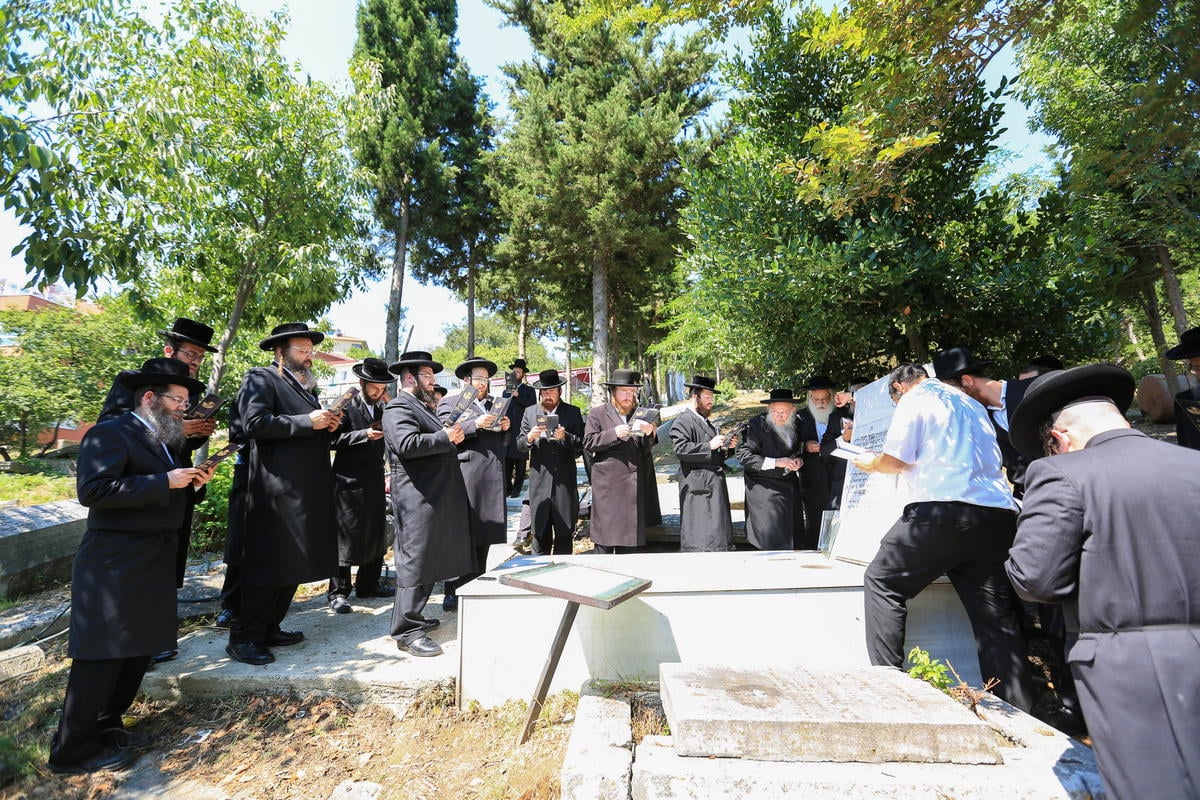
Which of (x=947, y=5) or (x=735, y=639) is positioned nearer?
(x=735, y=639)

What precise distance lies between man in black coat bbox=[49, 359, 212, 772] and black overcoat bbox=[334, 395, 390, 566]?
191 centimetres

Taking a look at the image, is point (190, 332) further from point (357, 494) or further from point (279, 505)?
point (357, 494)

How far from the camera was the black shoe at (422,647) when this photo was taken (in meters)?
4.09

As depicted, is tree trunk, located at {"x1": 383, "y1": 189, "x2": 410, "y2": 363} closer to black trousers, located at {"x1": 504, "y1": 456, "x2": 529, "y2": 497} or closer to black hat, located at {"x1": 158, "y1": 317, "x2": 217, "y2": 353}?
black trousers, located at {"x1": 504, "y1": 456, "x2": 529, "y2": 497}

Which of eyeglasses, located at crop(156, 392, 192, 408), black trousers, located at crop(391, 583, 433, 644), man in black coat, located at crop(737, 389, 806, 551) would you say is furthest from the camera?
man in black coat, located at crop(737, 389, 806, 551)

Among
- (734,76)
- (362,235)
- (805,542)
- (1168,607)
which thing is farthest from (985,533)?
(362,235)

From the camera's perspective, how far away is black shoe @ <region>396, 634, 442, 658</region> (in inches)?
161

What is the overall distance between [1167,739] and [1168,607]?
39 centimetres

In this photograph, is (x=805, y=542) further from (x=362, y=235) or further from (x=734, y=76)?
(x=362, y=235)

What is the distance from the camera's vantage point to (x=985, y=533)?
10.8ft

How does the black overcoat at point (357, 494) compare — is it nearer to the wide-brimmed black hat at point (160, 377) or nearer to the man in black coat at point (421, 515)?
the man in black coat at point (421, 515)

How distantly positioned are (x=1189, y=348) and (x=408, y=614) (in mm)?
6023

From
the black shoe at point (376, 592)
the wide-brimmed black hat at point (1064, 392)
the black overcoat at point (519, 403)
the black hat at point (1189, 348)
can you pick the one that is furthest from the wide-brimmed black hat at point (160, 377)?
the black hat at point (1189, 348)

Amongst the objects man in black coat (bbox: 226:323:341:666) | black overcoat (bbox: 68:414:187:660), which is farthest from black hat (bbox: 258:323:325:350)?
black overcoat (bbox: 68:414:187:660)
